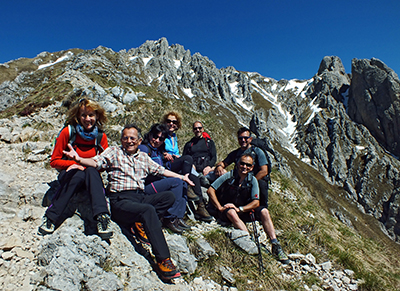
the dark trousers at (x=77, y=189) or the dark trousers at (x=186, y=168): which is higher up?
the dark trousers at (x=186, y=168)

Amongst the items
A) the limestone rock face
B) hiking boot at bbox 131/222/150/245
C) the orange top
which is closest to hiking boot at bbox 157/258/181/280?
hiking boot at bbox 131/222/150/245

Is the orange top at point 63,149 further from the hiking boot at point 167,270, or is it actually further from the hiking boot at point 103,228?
the hiking boot at point 167,270

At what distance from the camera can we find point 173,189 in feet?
16.6

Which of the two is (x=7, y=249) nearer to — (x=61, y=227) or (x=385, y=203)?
(x=61, y=227)

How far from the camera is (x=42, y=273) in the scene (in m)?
3.12

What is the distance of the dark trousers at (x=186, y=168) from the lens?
5898 millimetres

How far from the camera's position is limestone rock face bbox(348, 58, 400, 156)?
352ft

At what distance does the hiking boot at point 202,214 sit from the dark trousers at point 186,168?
19 cm

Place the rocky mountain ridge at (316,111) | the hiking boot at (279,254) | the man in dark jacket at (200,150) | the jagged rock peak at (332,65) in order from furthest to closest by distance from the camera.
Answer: the jagged rock peak at (332,65) < the rocky mountain ridge at (316,111) < the man in dark jacket at (200,150) < the hiking boot at (279,254)

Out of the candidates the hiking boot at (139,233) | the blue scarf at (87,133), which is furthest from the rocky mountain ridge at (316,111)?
the hiking boot at (139,233)

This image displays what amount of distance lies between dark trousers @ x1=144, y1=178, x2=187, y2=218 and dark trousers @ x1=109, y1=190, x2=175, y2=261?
223mm

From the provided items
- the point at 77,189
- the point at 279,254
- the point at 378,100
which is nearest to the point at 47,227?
the point at 77,189

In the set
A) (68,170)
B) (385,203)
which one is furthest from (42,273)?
(385,203)

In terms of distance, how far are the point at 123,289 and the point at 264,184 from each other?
409 cm
